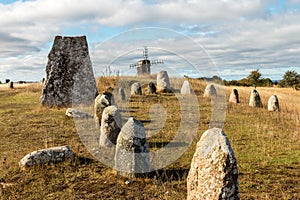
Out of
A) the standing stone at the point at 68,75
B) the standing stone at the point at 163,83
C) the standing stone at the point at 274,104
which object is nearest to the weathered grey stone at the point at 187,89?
the standing stone at the point at 163,83

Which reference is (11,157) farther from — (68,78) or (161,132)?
(68,78)

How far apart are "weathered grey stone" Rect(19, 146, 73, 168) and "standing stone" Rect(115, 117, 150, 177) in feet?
5.76

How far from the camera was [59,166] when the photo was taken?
26.6ft

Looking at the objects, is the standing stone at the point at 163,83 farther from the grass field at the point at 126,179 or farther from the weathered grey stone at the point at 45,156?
the weathered grey stone at the point at 45,156

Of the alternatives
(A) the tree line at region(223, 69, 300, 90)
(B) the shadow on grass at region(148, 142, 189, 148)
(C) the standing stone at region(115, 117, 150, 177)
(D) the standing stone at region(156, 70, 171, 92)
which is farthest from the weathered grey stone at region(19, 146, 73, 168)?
(A) the tree line at region(223, 69, 300, 90)

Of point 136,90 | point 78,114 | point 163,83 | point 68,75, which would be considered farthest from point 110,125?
point 163,83

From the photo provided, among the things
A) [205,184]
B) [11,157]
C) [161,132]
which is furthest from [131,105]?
[205,184]

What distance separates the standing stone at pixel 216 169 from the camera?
4.81 m

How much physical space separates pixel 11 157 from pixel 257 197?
255 inches

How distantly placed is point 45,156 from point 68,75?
10564mm

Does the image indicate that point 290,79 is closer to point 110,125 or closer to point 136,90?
point 136,90

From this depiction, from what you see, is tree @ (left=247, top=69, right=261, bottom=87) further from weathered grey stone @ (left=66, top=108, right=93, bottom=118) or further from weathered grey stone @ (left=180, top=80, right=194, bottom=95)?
weathered grey stone @ (left=66, top=108, right=93, bottom=118)

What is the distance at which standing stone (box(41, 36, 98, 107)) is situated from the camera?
17.9 meters

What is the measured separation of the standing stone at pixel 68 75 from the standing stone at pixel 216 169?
13.6 meters
